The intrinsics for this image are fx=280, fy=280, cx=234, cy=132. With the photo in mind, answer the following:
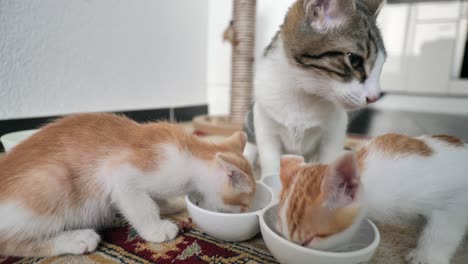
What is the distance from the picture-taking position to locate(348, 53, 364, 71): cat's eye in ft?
2.52

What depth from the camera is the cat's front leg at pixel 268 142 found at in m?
1.00

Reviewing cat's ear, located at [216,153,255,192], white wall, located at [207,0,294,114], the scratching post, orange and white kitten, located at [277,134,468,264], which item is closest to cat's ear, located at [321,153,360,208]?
orange and white kitten, located at [277,134,468,264]

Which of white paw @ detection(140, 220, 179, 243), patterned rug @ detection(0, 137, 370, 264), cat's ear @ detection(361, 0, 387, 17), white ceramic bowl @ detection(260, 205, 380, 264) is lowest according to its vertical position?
patterned rug @ detection(0, 137, 370, 264)

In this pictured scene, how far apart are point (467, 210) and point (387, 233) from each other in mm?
223

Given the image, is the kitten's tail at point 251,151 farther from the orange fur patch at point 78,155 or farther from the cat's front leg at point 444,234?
the cat's front leg at point 444,234

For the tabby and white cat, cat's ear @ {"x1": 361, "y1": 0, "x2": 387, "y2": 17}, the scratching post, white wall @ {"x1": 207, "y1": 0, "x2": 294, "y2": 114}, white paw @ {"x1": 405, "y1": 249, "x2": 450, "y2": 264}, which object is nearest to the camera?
white paw @ {"x1": 405, "y1": 249, "x2": 450, "y2": 264}

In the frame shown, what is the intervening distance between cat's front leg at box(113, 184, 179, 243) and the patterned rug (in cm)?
2

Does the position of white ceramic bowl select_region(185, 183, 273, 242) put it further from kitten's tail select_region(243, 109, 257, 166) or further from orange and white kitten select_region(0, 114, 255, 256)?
kitten's tail select_region(243, 109, 257, 166)

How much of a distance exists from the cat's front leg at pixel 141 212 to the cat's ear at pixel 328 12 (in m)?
0.67

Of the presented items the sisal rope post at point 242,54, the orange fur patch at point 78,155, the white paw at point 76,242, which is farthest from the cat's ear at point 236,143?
the sisal rope post at point 242,54

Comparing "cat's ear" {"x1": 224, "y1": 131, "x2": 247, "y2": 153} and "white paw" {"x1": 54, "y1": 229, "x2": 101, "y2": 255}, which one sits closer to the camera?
"white paw" {"x1": 54, "y1": 229, "x2": 101, "y2": 255}

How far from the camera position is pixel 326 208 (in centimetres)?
48

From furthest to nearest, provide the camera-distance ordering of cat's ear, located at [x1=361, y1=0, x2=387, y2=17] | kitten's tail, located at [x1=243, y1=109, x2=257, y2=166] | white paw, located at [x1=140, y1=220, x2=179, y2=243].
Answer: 1. kitten's tail, located at [x1=243, y1=109, x2=257, y2=166]
2. cat's ear, located at [x1=361, y1=0, x2=387, y2=17]
3. white paw, located at [x1=140, y1=220, x2=179, y2=243]

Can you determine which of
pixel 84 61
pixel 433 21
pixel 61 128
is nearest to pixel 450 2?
pixel 433 21
